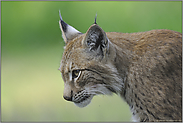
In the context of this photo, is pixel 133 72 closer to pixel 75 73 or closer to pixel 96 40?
pixel 96 40

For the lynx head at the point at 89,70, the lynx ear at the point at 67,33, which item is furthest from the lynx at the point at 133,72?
the lynx ear at the point at 67,33

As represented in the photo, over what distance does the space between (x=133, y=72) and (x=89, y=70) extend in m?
0.54

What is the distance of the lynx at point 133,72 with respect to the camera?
3.61 m

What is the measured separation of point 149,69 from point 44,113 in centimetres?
364

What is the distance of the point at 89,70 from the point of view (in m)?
3.73

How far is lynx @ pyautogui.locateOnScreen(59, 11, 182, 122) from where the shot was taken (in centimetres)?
361

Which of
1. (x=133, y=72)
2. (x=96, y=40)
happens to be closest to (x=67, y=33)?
(x=96, y=40)

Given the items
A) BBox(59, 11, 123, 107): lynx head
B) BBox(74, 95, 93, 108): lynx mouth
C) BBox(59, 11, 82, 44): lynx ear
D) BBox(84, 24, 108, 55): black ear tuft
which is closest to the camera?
BBox(84, 24, 108, 55): black ear tuft

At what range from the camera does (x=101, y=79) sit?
3771 mm

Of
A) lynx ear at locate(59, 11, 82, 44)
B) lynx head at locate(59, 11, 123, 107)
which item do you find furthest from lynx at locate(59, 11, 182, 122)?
lynx ear at locate(59, 11, 82, 44)

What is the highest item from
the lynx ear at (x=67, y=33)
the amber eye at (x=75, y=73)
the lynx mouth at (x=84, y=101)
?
the lynx ear at (x=67, y=33)

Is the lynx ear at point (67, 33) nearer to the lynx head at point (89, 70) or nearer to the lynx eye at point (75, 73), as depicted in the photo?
the lynx head at point (89, 70)

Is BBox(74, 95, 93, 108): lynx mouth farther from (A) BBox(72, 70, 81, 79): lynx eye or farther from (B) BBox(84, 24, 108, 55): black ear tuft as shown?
(B) BBox(84, 24, 108, 55): black ear tuft

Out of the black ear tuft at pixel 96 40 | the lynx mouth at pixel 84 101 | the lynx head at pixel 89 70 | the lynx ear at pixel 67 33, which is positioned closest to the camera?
the black ear tuft at pixel 96 40
